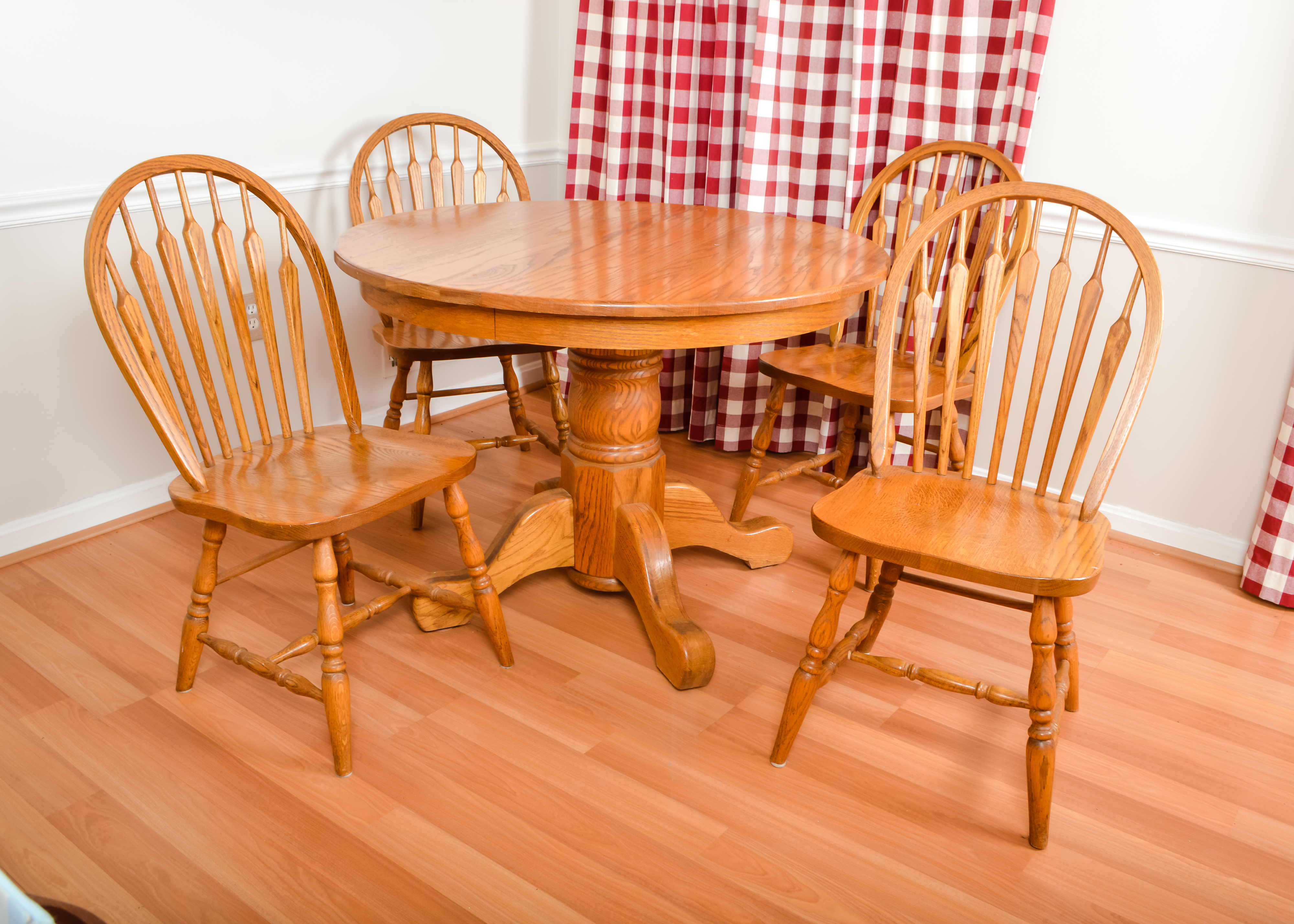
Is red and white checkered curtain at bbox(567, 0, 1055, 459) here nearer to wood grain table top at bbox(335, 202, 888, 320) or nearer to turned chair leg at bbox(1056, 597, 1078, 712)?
wood grain table top at bbox(335, 202, 888, 320)

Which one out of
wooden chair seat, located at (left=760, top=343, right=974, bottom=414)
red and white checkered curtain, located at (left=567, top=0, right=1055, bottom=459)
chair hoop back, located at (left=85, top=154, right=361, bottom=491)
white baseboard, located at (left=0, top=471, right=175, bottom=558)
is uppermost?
red and white checkered curtain, located at (left=567, top=0, right=1055, bottom=459)

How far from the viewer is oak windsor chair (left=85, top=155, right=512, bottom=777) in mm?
1475

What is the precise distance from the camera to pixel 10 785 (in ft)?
4.86

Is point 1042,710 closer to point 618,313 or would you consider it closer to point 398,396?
point 618,313

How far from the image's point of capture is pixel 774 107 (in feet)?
8.43

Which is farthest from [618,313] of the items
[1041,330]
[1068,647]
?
[1068,647]

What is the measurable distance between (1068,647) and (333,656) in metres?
1.18

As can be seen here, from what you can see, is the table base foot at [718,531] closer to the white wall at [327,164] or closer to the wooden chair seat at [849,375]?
the wooden chair seat at [849,375]

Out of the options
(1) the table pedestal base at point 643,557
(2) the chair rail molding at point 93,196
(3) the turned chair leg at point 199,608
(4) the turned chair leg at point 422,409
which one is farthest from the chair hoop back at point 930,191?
(3) the turned chair leg at point 199,608

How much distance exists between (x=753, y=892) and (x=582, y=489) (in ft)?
2.87

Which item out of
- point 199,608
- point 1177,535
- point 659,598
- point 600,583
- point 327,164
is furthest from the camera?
point 327,164

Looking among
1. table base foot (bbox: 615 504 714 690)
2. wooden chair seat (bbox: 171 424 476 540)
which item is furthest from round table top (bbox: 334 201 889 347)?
table base foot (bbox: 615 504 714 690)

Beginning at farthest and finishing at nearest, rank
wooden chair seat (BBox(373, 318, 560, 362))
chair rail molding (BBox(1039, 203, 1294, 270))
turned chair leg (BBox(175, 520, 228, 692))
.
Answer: wooden chair seat (BBox(373, 318, 560, 362))
chair rail molding (BBox(1039, 203, 1294, 270))
turned chair leg (BBox(175, 520, 228, 692))

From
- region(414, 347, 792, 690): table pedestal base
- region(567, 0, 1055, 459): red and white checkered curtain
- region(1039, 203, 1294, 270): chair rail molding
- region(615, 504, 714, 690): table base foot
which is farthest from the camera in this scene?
region(567, 0, 1055, 459): red and white checkered curtain
